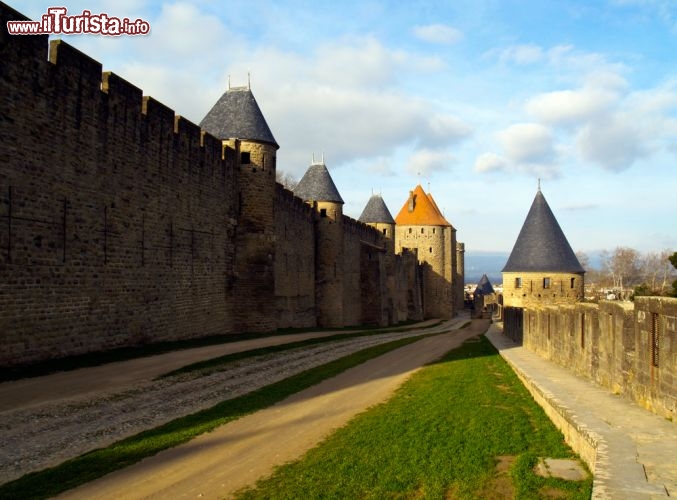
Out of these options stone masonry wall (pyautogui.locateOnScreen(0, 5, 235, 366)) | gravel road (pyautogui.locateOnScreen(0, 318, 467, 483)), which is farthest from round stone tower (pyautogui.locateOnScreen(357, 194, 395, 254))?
gravel road (pyautogui.locateOnScreen(0, 318, 467, 483))

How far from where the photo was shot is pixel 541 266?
3356 centimetres

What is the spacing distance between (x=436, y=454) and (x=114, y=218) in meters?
11.7

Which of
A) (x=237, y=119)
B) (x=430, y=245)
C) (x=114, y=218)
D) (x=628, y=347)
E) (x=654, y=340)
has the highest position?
(x=237, y=119)

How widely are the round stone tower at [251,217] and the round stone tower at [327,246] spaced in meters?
9.80

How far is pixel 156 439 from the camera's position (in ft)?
23.1

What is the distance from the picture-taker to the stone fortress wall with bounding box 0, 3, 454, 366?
467 inches

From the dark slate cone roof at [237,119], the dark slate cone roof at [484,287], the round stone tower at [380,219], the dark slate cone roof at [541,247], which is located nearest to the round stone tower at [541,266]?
the dark slate cone roof at [541,247]

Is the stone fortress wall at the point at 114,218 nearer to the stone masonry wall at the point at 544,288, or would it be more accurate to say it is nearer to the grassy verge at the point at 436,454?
the grassy verge at the point at 436,454

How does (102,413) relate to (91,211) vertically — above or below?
below

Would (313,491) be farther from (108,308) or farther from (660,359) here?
(108,308)

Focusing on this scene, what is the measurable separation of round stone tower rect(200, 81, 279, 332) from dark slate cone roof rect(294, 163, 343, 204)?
1046cm

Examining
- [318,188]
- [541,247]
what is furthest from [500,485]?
[541,247]

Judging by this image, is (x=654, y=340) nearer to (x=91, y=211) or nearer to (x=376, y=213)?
(x=91, y=211)

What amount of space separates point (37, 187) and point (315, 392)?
7377 mm
